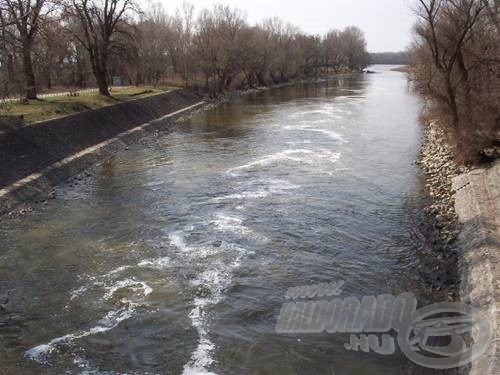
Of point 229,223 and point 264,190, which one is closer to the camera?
point 229,223

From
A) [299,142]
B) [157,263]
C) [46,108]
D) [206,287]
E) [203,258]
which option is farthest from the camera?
[299,142]

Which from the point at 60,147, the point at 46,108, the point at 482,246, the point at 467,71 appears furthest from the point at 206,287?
Result: the point at 46,108

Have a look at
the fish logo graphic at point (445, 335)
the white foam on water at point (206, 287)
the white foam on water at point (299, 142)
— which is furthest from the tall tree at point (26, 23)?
the fish logo graphic at point (445, 335)

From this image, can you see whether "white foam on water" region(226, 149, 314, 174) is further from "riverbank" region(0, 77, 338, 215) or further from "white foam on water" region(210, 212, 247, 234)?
"riverbank" region(0, 77, 338, 215)

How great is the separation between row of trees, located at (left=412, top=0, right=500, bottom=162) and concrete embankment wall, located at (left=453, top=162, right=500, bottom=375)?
2.66m

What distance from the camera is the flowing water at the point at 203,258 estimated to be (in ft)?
31.2

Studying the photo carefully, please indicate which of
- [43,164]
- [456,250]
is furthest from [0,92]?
[456,250]

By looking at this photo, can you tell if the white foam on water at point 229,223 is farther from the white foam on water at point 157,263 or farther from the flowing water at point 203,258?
the white foam on water at point 157,263

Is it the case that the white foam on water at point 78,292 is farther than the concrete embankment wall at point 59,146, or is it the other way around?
the concrete embankment wall at point 59,146

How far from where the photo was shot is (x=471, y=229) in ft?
45.5

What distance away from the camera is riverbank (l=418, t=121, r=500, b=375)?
32.8 feet

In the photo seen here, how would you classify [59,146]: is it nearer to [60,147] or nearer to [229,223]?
[60,147]

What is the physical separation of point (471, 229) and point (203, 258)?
7.58 meters

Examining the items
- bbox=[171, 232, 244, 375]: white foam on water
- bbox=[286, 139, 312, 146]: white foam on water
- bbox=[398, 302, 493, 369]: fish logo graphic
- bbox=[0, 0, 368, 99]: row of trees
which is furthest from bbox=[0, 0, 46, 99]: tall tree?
bbox=[398, 302, 493, 369]: fish logo graphic
